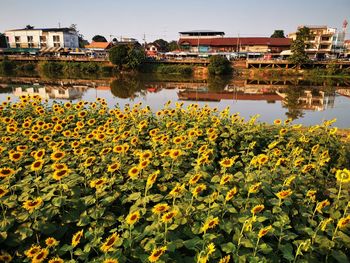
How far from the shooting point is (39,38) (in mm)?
74875

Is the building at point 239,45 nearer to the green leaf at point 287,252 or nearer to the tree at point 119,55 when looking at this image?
the tree at point 119,55

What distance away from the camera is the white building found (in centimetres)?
7355

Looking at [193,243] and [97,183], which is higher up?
[97,183]

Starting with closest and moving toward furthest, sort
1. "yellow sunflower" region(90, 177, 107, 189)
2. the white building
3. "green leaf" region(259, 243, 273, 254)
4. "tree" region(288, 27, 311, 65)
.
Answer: "green leaf" region(259, 243, 273, 254)
"yellow sunflower" region(90, 177, 107, 189)
"tree" region(288, 27, 311, 65)
the white building

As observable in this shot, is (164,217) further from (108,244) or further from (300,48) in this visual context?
(300,48)

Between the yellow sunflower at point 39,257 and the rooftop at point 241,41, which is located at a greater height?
the rooftop at point 241,41

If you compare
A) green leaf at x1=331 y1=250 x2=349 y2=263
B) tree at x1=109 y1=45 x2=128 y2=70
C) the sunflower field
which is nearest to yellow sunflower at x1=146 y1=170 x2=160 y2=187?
the sunflower field

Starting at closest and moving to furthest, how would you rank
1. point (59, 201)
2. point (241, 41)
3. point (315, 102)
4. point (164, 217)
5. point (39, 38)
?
point (164, 217)
point (59, 201)
point (315, 102)
point (241, 41)
point (39, 38)

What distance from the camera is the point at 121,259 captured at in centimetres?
251

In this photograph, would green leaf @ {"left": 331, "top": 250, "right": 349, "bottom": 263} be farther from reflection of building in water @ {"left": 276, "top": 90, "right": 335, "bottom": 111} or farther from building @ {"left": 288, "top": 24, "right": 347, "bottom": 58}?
building @ {"left": 288, "top": 24, "right": 347, "bottom": 58}

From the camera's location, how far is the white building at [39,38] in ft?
241

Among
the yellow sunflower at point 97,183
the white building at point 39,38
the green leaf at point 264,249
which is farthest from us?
the white building at point 39,38

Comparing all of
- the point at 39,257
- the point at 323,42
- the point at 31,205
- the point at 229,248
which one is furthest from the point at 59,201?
the point at 323,42

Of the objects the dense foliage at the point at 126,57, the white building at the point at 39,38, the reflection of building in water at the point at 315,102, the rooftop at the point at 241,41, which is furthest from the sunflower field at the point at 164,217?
the white building at the point at 39,38
